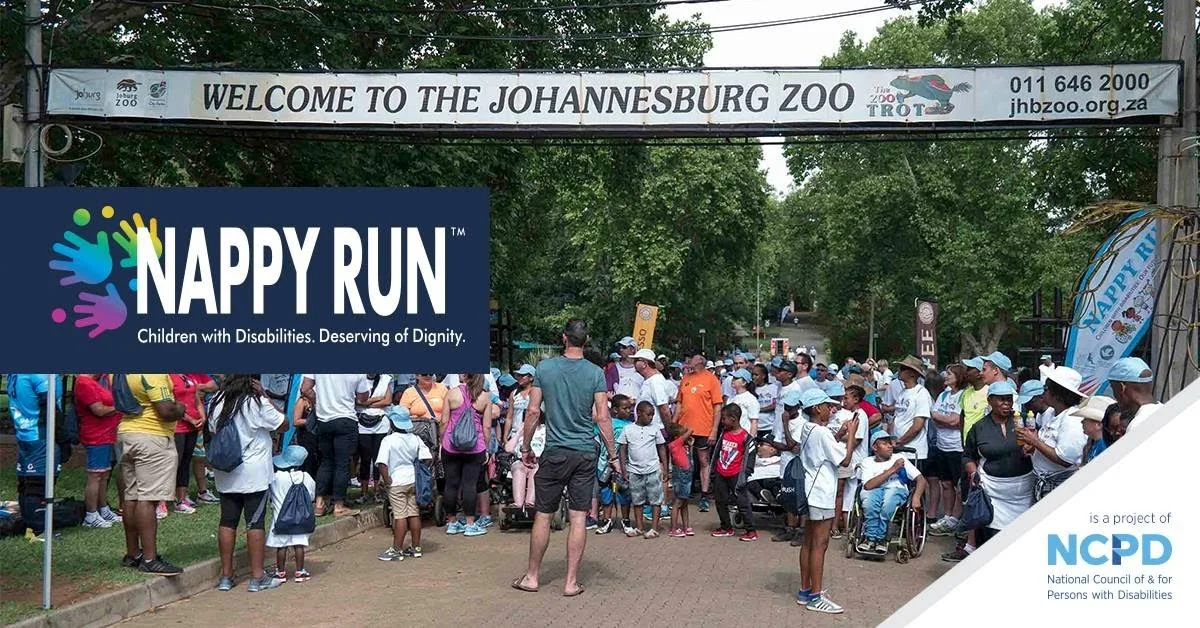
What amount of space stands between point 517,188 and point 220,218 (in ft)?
59.0

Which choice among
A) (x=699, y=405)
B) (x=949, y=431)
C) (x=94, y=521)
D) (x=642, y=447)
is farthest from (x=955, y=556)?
(x=94, y=521)

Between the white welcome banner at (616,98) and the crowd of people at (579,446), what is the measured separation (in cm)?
321

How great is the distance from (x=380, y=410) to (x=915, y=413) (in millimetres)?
5716

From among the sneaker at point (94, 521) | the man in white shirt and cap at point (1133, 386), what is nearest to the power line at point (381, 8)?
the sneaker at point (94, 521)

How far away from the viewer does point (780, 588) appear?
9.94 m

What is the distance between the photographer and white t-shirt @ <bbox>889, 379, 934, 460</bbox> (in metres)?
13.0

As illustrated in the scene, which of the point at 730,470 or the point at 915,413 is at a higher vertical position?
the point at 915,413

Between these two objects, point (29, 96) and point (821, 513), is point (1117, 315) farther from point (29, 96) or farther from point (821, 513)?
point (29, 96)

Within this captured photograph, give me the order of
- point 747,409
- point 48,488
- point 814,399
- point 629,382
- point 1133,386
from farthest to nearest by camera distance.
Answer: point 629,382 → point 747,409 → point 814,399 → point 48,488 → point 1133,386

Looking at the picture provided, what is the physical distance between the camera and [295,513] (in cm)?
968

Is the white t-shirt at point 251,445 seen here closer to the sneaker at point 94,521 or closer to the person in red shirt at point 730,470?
the sneaker at point 94,521

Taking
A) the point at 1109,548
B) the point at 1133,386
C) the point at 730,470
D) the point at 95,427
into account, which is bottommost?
the point at 730,470

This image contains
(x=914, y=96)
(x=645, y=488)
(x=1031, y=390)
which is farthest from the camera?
(x=914, y=96)

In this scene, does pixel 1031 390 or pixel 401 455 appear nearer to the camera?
pixel 1031 390
